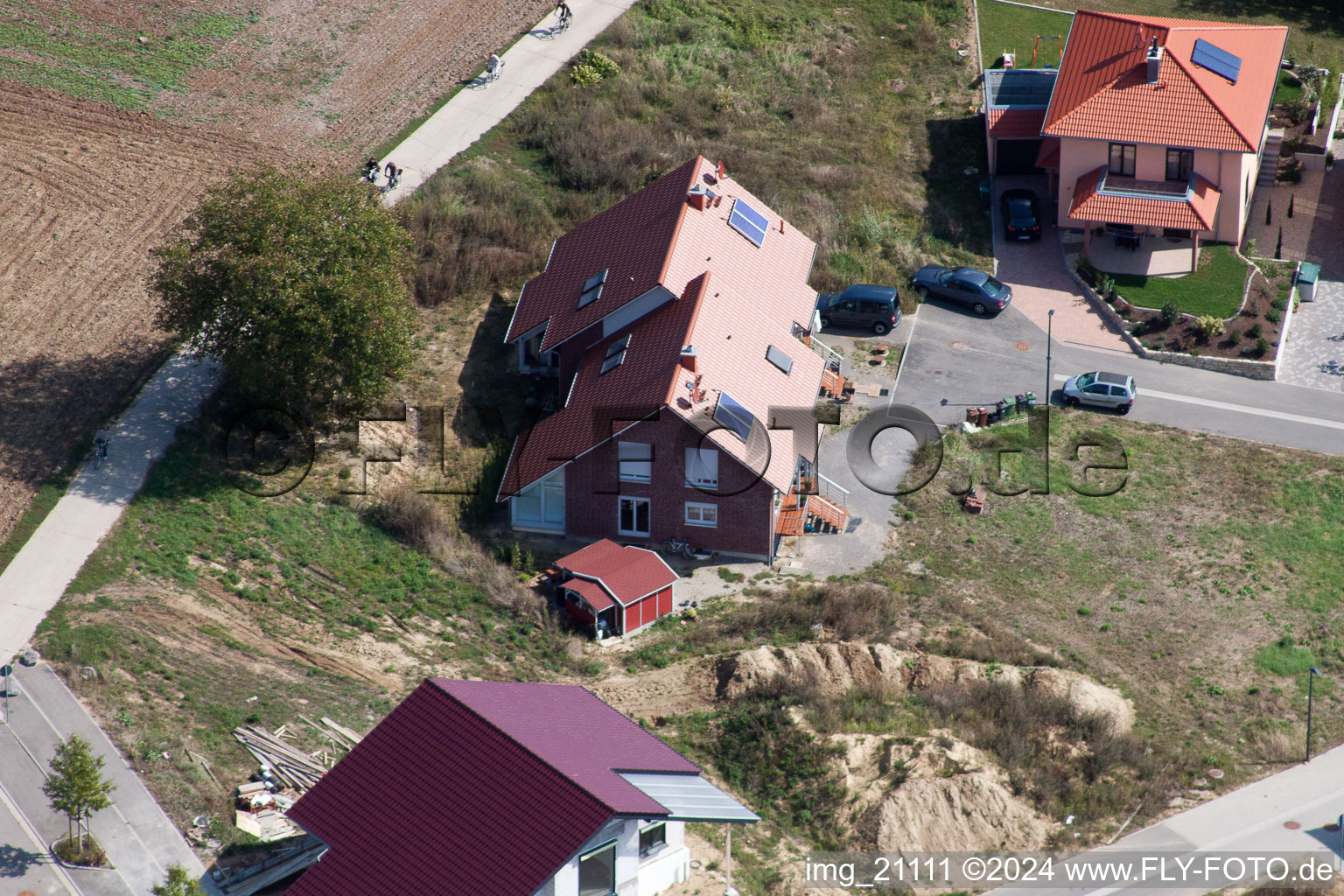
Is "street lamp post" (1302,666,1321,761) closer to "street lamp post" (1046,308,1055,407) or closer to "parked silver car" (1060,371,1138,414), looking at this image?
"parked silver car" (1060,371,1138,414)

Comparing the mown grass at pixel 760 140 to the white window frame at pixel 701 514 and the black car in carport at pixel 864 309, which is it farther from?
the white window frame at pixel 701 514

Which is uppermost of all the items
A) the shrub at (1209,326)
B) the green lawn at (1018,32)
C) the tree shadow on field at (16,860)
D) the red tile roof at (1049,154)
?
the green lawn at (1018,32)

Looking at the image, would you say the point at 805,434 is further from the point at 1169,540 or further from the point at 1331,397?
the point at 1331,397

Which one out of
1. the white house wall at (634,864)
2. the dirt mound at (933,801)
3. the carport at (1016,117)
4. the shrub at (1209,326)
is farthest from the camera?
the carport at (1016,117)

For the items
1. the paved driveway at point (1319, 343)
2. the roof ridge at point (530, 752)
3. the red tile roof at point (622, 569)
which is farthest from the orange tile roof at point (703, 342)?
the paved driveway at point (1319, 343)

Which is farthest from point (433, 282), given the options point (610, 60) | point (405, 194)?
point (610, 60)

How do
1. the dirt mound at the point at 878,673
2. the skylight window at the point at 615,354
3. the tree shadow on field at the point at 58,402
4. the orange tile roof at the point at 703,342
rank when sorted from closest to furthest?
the dirt mound at the point at 878,673
the tree shadow on field at the point at 58,402
the orange tile roof at the point at 703,342
the skylight window at the point at 615,354

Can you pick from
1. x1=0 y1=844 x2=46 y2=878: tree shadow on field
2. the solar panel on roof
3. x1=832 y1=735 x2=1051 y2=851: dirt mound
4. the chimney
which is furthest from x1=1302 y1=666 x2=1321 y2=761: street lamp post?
x1=0 y1=844 x2=46 y2=878: tree shadow on field
